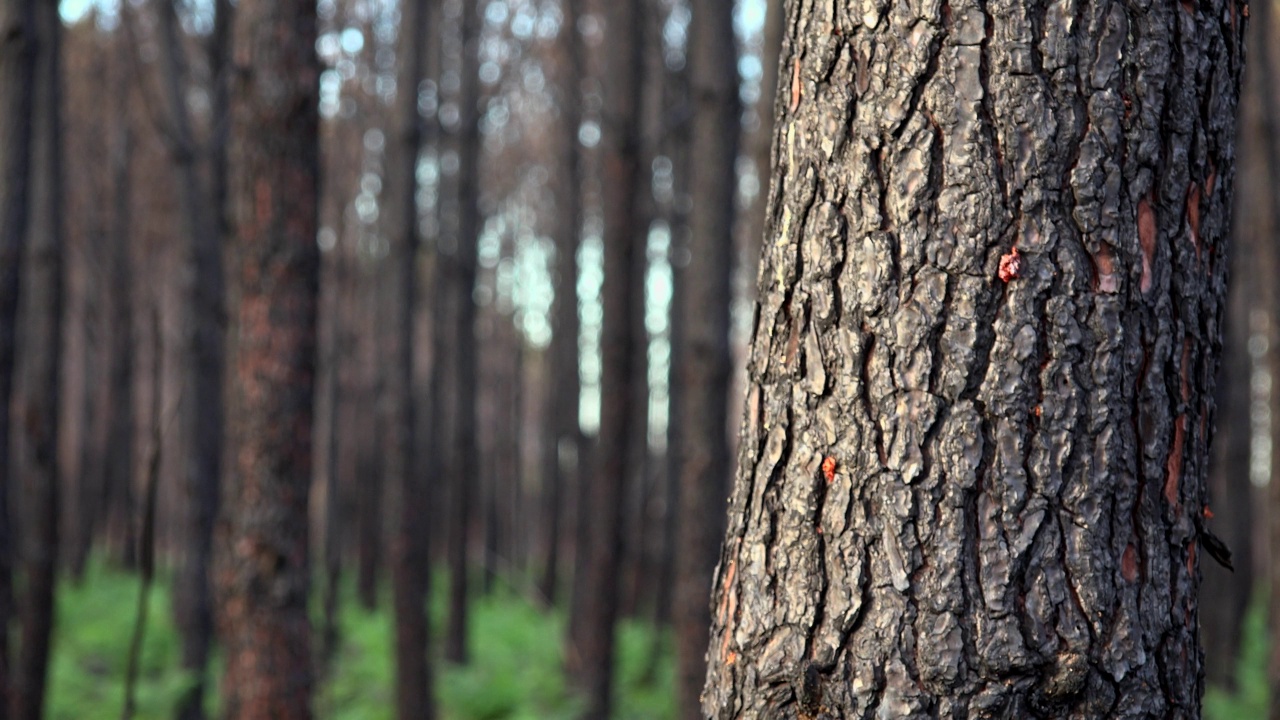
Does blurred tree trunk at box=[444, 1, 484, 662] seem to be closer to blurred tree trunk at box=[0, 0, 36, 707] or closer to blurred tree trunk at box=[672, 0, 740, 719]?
blurred tree trunk at box=[672, 0, 740, 719]

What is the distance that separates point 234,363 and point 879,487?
3.73 meters

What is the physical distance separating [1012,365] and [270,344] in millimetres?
3630

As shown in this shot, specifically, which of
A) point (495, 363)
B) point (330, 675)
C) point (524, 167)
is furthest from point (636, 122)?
point (495, 363)

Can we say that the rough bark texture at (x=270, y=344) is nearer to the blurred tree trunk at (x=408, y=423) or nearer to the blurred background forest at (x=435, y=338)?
the blurred background forest at (x=435, y=338)

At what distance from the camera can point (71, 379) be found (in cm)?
3000

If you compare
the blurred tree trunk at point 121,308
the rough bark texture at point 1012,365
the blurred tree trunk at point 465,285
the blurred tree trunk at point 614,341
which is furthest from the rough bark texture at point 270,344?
the blurred tree trunk at point 121,308

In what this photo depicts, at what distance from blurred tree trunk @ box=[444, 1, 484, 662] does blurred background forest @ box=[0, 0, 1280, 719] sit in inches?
1.4

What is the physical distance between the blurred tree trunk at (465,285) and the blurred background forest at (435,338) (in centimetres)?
3

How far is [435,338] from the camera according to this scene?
36.6 feet

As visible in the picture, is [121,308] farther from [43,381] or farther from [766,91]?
[766,91]

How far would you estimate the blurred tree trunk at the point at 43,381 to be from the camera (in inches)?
247

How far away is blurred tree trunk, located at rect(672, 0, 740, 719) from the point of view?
6.27 m

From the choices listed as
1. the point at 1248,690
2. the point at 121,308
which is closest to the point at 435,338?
the point at 121,308

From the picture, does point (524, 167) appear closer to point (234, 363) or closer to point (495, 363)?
point (495, 363)
